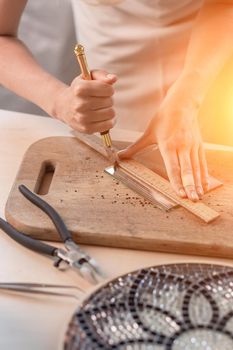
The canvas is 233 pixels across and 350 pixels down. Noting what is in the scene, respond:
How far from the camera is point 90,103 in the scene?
0.96 meters

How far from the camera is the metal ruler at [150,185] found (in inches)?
34.7

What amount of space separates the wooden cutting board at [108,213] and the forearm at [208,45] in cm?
20

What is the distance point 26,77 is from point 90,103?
22 cm

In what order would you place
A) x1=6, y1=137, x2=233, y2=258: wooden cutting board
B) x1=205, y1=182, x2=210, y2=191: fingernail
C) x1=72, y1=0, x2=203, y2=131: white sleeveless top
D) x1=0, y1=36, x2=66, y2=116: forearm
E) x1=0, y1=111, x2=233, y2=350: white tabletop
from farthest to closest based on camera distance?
x1=72, y1=0, x2=203, y2=131: white sleeveless top < x1=0, y1=36, x2=66, y2=116: forearm < x1=205, y1=182, x2=210, y2=191: fingernail < x1=6, y1=137, x2=233, y2=258: wooden cutting board < x1=0, y1=111, x2=233, y2=350: white tabletop

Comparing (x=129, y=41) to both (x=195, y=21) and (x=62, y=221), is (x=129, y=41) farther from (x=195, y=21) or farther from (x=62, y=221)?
(x=62, y=221)

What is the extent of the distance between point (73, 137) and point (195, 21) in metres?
0.36

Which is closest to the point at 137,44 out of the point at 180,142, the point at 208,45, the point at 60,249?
the point at 208,45

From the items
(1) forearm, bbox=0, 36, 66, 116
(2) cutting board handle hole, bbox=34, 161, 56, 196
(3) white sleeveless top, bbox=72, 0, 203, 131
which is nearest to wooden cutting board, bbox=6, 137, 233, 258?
(2) cutting board handle hole, bbox=34, 161, 56, 196

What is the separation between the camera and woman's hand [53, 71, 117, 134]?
93cm

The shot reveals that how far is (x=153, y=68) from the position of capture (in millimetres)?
1282

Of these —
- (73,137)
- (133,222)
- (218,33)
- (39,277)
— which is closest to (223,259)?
(133,222)

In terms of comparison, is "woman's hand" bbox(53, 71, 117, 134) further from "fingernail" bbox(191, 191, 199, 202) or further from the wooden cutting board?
"fingernail" bbox(191, 191, 199, 202)

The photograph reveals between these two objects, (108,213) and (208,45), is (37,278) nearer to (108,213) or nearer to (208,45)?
(108,213)

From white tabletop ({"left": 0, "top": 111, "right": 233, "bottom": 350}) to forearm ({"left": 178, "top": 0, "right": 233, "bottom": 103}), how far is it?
37 cm
